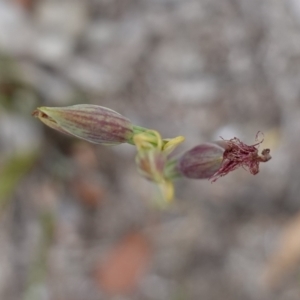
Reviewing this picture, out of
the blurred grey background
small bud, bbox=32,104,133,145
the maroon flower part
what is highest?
the blurred grey background

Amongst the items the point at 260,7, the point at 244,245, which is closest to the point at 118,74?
the point at 260,7

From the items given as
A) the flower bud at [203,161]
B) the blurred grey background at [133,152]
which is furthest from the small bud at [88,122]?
the blurred grey background at [133,152]

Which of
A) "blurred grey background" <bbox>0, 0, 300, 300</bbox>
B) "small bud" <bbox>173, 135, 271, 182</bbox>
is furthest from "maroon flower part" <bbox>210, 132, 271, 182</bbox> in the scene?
"blurred grey background" <bbox>0, 0, 300, 300</bbox>

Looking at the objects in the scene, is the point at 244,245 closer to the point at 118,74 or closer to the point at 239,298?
the point at 239,298

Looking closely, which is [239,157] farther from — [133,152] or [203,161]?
[133,152]

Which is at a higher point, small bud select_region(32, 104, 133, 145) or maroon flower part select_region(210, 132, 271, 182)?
small bud select_region(32, 104, 133, 145)

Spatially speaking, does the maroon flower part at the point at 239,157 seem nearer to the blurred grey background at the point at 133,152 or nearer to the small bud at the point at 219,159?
the small bud at the point at 219,159

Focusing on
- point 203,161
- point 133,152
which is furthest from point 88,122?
point 133,152

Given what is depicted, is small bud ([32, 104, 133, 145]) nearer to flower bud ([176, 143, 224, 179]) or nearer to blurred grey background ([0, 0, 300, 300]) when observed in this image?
flower bud ([176, 143, 224, 179])
